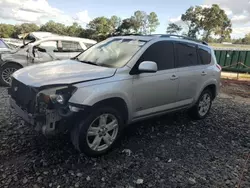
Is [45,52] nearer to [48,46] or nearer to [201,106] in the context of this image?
[48,46]

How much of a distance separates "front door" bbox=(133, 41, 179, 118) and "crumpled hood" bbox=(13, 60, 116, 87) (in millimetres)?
577

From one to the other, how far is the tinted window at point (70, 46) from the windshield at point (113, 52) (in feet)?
13.8

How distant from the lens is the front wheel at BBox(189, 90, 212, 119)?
5525 millimetres

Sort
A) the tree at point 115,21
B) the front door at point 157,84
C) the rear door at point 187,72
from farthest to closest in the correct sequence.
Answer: the tree at point 115,21
the rear door at point 187,72
the front door at point 157,84

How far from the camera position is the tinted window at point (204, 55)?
5.42m

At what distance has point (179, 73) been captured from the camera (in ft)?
15.4

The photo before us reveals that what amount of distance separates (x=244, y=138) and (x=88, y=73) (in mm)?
3333

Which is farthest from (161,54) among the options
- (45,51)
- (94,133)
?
(45,51)

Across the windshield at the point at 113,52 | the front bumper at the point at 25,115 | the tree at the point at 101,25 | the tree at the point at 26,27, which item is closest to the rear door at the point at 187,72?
the windshield at the point at 113,52

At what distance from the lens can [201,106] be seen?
5648mm

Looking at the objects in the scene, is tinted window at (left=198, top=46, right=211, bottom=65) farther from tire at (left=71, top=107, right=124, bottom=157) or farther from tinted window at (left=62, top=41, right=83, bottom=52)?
tinted window at (left=62, top=41, right=83, bottom=52)

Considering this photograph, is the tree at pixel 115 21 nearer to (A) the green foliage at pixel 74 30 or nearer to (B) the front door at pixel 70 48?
(A) the green foliage at pixel 74 30

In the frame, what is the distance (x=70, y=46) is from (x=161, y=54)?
17.2 ft

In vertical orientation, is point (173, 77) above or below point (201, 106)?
above
